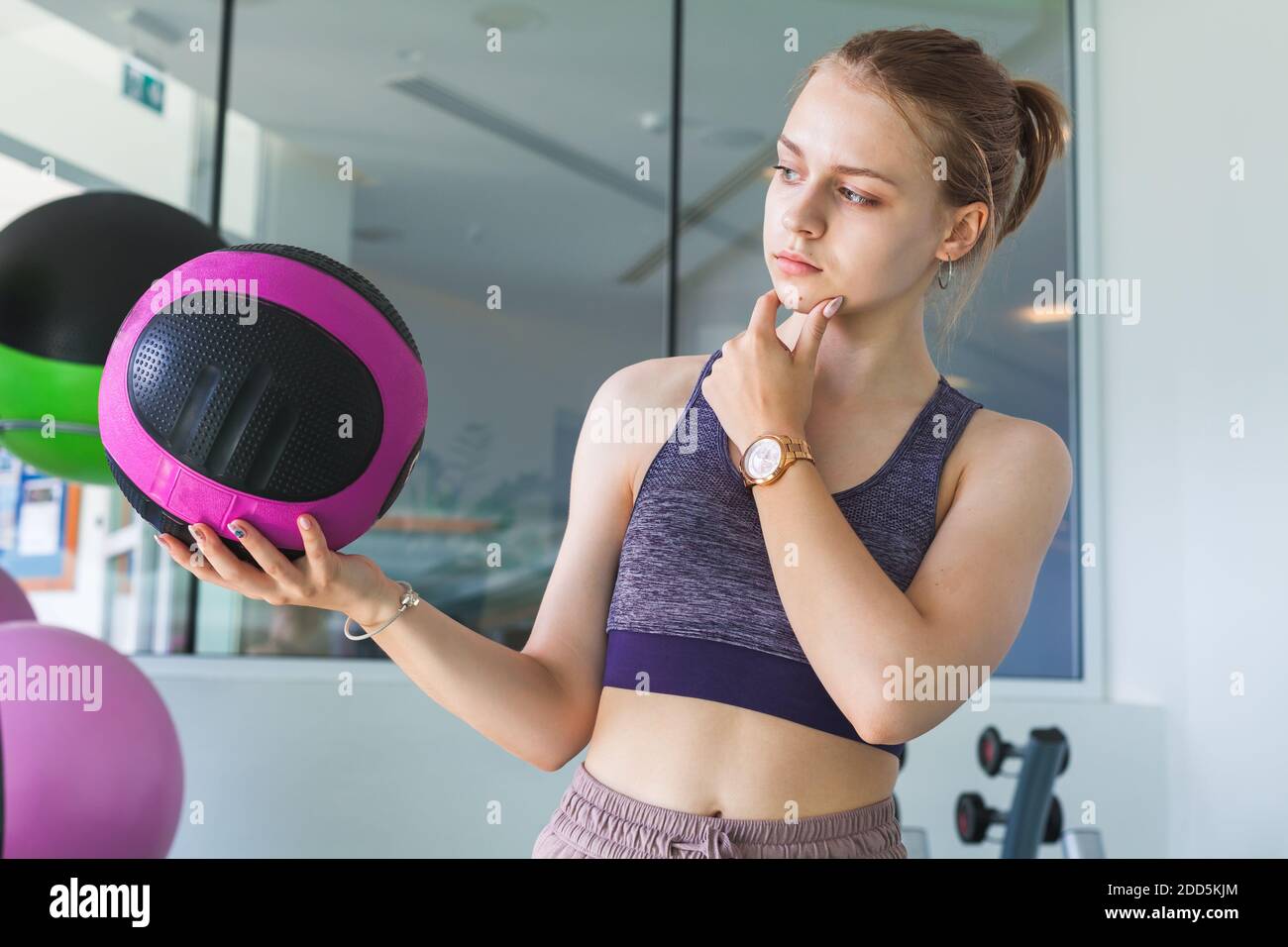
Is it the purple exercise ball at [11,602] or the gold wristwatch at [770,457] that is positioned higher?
the gold wristwatch at [770,457]

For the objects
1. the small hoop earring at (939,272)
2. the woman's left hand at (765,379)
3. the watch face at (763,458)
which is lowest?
the watch face at (763,458)

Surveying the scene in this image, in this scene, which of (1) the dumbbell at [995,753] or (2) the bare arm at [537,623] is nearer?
(2) the bare arm at [537,623]

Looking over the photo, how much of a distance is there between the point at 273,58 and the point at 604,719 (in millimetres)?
3408

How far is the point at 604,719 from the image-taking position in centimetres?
103

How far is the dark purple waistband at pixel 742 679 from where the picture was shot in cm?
97

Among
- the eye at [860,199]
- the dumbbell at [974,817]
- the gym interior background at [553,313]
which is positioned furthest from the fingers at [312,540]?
the gym interior background at [553,313]

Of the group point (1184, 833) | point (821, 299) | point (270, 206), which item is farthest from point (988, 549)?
point (270, 206)

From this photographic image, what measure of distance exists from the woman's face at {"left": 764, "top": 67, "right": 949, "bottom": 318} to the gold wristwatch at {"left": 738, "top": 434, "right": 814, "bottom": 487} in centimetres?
15

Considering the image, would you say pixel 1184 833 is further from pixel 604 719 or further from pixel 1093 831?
pixel 604 719

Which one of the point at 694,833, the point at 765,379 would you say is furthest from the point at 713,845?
the point at 765,379

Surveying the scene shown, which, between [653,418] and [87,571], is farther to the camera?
[87,571]

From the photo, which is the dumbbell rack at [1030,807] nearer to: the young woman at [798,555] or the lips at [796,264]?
the young woman at [798,555]

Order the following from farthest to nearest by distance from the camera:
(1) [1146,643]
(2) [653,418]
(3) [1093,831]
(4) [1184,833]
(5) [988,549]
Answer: (1) [1146,643] → (4) [1184,833] → (3) [1093,831] → (2) [653,418] → (5) [988,549]

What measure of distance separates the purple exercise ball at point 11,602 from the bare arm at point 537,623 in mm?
1759
